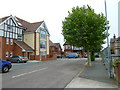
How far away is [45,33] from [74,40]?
24.0 m

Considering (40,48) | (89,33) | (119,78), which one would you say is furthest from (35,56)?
(119,78)

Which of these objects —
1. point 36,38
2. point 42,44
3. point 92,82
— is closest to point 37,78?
point 92,82

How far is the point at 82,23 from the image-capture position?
648 inches

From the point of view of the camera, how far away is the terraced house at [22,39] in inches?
1063

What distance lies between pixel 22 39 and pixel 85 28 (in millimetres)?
23162

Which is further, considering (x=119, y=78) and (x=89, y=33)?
(x=89, y=33)

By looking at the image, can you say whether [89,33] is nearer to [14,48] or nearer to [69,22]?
[69,22]

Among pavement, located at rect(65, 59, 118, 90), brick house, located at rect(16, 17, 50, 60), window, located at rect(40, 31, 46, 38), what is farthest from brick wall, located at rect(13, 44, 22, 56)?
pavement, located at rect(65, 59, 118, 90)

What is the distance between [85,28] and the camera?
16.3m

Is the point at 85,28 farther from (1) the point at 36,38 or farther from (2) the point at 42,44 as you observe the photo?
(2) the point at 42,44

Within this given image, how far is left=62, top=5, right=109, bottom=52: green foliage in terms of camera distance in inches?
640

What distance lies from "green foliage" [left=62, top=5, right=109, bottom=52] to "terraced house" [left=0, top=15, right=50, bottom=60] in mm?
15827

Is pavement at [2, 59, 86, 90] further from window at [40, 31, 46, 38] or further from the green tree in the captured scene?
window at [40, 31, 46, 38]

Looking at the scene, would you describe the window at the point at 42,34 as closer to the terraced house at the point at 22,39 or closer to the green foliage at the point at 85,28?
the terraced house at the point at 22,39
